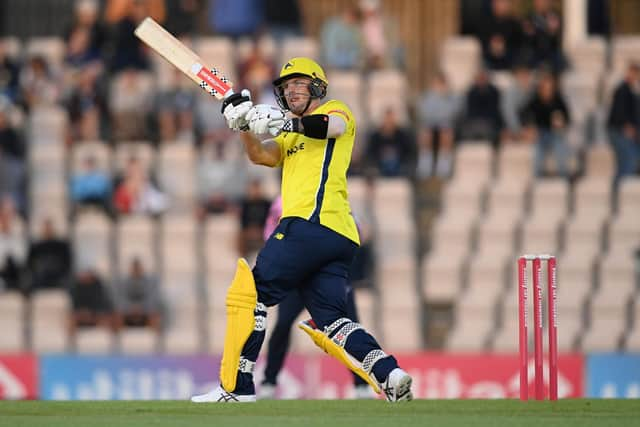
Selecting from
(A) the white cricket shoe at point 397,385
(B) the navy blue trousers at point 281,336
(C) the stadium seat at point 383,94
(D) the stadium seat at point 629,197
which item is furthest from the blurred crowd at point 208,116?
(A) the white cricket shoe at point 397,385

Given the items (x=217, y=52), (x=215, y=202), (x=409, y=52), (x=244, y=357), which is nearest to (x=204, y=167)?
(x=215, y=202)

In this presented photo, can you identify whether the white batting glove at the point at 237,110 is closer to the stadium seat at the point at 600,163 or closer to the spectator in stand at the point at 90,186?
the spectator in stand at the point at 90,186

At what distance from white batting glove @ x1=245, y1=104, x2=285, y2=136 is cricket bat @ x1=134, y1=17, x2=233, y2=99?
1.57 feet

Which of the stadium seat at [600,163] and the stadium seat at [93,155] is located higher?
the stadium seat at [93,155]

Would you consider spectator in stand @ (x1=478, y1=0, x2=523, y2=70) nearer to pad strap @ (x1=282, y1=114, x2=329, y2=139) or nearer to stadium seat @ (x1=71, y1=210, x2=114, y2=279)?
stadium seat @ (x1=71, y1=210, x2=114, y2=279)

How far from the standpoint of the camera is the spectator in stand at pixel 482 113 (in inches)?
614

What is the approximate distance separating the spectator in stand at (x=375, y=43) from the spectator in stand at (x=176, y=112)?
1.93 meters

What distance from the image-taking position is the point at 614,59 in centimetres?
1677

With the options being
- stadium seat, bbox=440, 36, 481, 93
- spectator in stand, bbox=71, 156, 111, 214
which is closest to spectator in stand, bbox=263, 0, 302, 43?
stadium seat, bbox=440, 36, 481, 93

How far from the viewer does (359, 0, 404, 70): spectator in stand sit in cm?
1656

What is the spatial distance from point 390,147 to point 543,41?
2.17 m

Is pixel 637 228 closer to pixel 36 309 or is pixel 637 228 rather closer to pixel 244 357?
pixel 36 309

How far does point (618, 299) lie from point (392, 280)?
6.95 ft

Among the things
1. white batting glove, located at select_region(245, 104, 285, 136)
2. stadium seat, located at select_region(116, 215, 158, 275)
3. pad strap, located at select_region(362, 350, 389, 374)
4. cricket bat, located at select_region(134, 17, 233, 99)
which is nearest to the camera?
white batting glove, located at select_region(245, 104, 285, 136)
